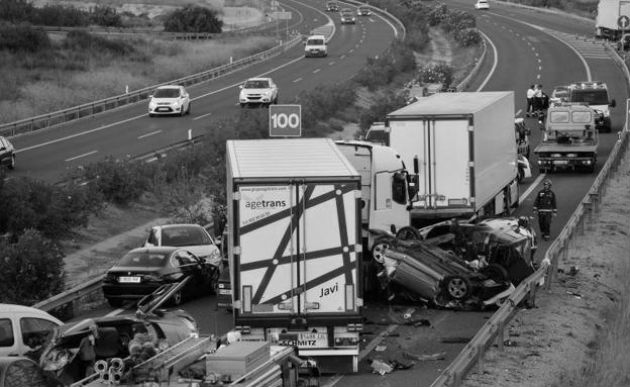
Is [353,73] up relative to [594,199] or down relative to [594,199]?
down

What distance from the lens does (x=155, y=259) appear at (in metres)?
25.2

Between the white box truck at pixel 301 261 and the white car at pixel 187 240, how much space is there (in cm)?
815

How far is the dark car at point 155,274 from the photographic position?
24453 millimetres

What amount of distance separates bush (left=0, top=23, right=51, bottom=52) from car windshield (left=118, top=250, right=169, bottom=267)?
63188mm

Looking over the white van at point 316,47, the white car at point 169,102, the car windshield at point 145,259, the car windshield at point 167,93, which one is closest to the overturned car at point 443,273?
the car windshield at point 145,259

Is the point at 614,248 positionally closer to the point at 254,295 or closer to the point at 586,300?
the point at 586,300

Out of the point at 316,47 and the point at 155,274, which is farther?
the point at 316,47

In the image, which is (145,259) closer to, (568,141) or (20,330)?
(20,330)

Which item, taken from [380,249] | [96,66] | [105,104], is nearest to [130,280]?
[380,249]

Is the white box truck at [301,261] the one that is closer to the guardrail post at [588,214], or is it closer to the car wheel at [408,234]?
the car wheel at [408,234]

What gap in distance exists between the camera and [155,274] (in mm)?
24547

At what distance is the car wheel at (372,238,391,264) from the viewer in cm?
2436

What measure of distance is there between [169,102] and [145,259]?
127ft

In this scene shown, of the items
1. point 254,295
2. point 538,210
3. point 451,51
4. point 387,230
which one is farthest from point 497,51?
Result: point 254,295
